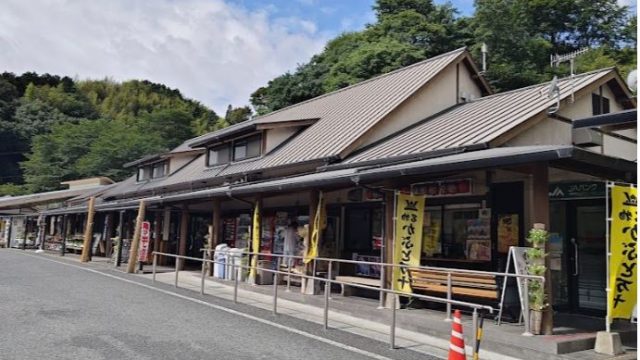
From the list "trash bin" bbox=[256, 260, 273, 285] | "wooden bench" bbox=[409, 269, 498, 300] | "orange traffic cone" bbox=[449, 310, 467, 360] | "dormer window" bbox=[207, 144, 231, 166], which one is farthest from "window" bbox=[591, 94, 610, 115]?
"dormer window" bbox=[207, 144, 231, 166]

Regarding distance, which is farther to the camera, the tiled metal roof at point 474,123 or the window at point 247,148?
the window at point 247,148

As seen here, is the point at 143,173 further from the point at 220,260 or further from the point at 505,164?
the point at 505,164

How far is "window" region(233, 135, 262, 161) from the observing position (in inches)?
666

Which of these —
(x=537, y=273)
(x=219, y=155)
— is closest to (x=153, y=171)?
(x=219, y=155)

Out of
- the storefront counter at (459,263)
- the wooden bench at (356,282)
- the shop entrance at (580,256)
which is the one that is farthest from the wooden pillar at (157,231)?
the shop entrance at (580,256)

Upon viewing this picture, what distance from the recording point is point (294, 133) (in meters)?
16.9

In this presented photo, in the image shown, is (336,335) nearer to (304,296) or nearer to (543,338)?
(543,338)

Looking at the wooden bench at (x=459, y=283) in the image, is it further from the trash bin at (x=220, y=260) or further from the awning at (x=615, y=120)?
the trash bin at (x=220, y=260)

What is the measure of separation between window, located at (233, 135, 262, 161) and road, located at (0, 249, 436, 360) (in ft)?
22.0

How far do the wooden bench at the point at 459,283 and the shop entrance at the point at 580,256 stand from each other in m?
1.90

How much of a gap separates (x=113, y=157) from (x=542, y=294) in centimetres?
4913

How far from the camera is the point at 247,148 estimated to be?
17500 millimetres

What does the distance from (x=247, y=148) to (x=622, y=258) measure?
41.7ft

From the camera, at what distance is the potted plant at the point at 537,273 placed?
686cm
